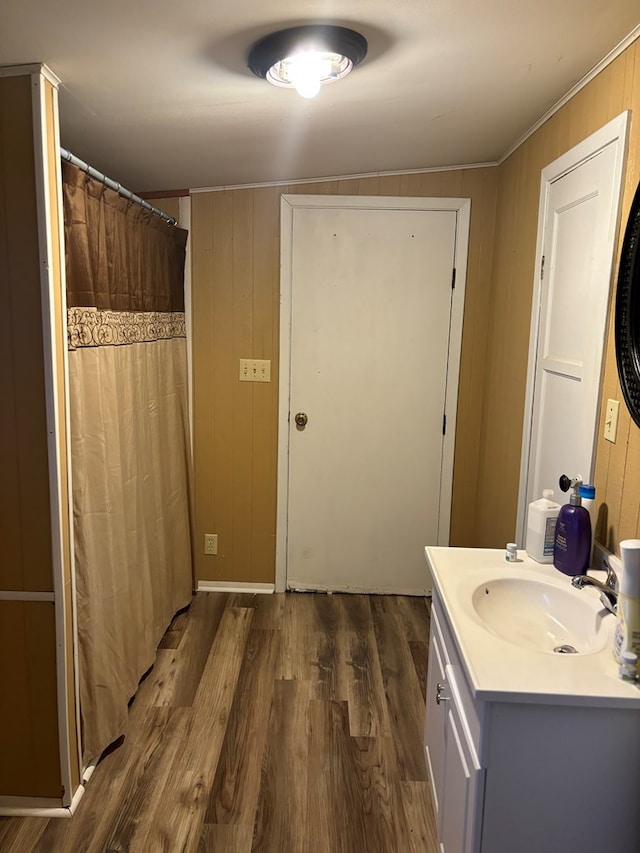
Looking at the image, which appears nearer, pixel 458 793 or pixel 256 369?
pixel 458 793

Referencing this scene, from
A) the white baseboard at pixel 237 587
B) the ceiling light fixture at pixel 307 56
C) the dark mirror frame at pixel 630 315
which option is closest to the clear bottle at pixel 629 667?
the dark mirror frame at pixel 630 315

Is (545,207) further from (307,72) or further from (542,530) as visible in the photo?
(542,530)

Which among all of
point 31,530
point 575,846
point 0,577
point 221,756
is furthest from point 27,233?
point 575,846

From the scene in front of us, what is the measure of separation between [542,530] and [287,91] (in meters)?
1.45

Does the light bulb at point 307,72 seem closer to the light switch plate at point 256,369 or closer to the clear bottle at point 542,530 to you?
the clear bottle at point 542,530

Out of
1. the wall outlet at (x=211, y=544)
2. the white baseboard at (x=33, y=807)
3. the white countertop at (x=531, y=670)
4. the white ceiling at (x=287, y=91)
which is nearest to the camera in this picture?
the white countertop at (x=531, y=670)

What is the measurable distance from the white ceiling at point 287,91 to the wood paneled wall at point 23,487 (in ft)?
0.87

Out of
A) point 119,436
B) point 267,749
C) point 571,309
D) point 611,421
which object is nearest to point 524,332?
point 571,309

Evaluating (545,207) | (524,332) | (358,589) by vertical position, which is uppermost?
(545,207)

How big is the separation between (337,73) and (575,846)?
6.03 feet

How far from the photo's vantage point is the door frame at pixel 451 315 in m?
2.97

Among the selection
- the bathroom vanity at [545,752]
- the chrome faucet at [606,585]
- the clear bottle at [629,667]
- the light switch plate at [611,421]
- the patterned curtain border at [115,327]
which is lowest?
the bathroom vanity at [545,752]

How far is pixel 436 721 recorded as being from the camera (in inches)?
67.7

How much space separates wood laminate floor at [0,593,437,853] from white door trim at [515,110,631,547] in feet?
2.90
